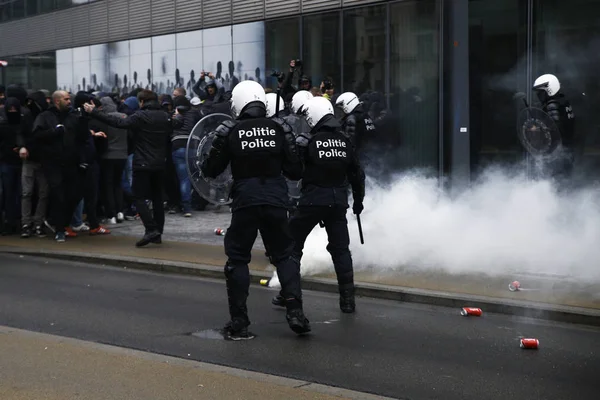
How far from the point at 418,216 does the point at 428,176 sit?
5905mm

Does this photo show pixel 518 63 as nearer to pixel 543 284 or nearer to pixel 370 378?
Result: pixel 543 284

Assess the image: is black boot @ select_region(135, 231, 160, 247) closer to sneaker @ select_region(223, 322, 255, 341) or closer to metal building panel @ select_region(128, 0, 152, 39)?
sneaker @ select_region(223, 322, 255, 341)

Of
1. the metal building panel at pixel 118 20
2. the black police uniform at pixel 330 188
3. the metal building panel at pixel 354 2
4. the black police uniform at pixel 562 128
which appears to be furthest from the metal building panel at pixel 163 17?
the black police uniform at pixel 330 188

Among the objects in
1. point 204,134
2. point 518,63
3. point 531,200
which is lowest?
point 531,200

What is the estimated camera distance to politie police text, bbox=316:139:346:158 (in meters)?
8.63

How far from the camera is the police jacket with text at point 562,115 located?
43.5ft

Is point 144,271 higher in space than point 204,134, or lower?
lower

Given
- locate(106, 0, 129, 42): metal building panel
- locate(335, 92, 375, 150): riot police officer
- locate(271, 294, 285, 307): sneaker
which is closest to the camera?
locate(271, 294, 285, 307): sneaker

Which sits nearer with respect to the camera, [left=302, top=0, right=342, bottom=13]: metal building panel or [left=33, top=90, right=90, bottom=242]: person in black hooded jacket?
[left=33, top=90, right=90, bottom=242]: person in black hooded jacket

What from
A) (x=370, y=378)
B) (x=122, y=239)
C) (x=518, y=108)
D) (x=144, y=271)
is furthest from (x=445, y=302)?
(x=518, y=108)

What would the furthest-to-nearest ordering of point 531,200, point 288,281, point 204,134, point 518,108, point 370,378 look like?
point 518,108 < point 204,134 < point 531,200 < point 288,281 < point 370,378

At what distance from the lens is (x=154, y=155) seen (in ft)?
41.3

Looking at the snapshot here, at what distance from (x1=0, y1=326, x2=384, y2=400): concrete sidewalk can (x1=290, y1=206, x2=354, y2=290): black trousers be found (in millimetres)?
2509

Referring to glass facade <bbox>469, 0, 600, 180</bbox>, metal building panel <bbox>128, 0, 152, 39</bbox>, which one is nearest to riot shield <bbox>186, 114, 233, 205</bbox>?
glass facade <bbox>469, 0, 600, 180</bbox>
